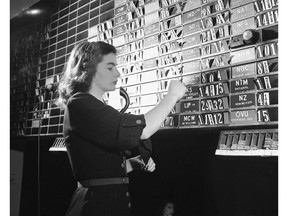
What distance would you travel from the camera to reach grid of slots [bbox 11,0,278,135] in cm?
169

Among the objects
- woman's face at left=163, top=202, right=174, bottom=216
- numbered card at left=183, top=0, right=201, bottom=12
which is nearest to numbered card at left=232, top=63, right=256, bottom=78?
numbered card at left=183, top=0, right=201, bottom=12

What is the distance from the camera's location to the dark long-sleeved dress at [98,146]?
152 cm

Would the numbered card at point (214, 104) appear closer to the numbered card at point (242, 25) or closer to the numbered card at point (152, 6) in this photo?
the numbered card at point (242, 25)

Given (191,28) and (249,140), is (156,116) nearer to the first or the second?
(249,140)

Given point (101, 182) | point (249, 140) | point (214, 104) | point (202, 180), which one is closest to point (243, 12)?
point (214, 104)

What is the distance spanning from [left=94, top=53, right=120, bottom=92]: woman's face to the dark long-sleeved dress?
11.1 inches

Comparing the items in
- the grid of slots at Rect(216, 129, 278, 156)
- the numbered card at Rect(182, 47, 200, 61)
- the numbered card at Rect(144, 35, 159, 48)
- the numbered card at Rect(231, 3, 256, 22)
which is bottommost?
the grid of slots at Rect(216, 129, 278, 156)

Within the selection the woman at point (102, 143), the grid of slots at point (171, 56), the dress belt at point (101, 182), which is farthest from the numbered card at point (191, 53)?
the dress belt at point (101, 182)

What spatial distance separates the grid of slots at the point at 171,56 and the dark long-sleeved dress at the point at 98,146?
0.52 metres

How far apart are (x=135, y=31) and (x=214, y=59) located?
66 cm

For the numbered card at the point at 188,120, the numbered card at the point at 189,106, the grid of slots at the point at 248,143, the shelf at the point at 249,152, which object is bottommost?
the shelf at the point at 249,152

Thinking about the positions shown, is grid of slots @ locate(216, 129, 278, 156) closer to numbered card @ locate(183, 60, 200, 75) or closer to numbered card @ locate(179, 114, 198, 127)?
numbered card @ locate(179, 114, 198, 127)

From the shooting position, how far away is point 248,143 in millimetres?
1674
